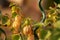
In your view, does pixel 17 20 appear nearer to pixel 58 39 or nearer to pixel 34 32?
pixel 34 32

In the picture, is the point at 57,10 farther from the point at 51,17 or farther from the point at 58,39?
the point at 58,39

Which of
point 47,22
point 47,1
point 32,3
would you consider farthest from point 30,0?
point 47,22

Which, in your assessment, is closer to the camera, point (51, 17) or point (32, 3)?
point (51, 17)

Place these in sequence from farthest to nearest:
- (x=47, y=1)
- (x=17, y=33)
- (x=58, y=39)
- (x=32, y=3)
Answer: (x=32, y=3)
(x=47, y=1)
(x=17, y=33)
(x=58, y=39)

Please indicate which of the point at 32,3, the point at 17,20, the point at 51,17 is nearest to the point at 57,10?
the point at 51,17

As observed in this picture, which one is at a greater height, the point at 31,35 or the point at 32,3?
the point at 31,35

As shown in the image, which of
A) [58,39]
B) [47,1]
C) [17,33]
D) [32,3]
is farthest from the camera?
[32,3]

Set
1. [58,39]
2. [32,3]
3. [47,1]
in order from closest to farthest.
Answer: [58,39], [47,1], [32,3]

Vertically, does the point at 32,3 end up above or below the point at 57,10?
below

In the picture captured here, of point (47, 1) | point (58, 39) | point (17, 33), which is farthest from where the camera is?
point (47, 1)
